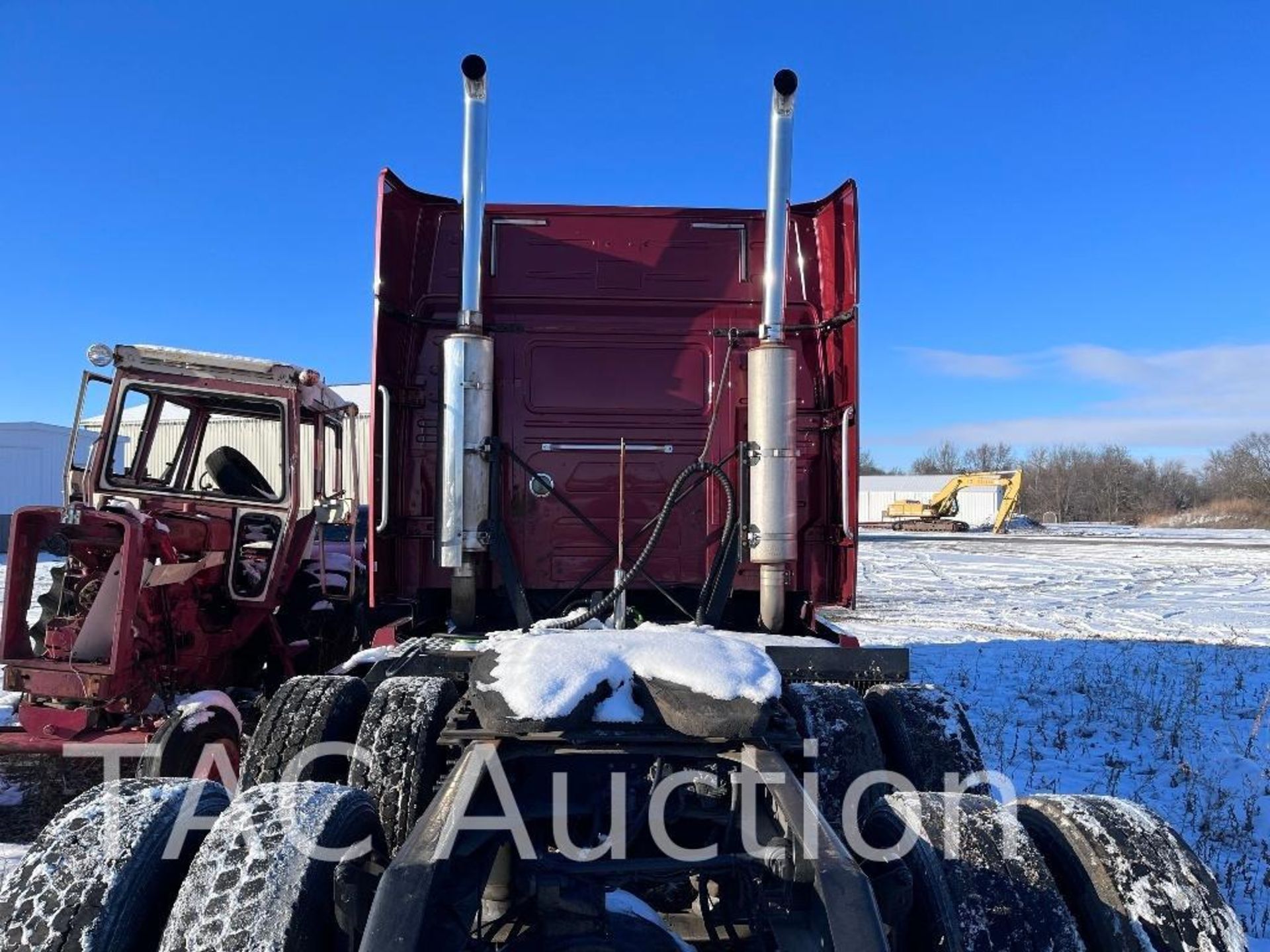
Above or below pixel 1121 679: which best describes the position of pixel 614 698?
above

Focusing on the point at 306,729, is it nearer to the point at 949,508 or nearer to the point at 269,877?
the point at 269,877

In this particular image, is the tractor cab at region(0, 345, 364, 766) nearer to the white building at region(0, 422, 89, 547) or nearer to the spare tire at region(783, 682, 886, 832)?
the spare tire at region(783, 682, 886, 832)

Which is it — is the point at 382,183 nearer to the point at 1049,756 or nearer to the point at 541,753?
the point at 541,753

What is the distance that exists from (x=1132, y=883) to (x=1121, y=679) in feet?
23.2

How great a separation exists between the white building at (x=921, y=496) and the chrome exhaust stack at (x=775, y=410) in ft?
145

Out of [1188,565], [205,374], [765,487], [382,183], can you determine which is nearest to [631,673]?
[765,487]

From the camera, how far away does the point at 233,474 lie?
6.20 metres

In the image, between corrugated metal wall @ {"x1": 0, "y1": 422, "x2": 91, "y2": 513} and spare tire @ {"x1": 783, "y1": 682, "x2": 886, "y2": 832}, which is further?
corrugated metal wall @ {"x1": 0, "y1": 422, "x2": 91, "y2": 513}

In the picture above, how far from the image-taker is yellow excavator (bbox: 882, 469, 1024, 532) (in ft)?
138

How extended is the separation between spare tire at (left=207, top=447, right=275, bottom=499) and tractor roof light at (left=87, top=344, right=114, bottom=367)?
91 cm

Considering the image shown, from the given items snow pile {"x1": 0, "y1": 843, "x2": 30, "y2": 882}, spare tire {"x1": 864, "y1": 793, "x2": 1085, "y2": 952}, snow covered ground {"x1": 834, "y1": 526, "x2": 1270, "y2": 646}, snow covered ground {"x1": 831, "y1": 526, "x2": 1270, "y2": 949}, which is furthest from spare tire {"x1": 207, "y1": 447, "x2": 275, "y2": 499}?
snow covered ground {"x1": 834, "y1": 526, "x2": 1270, "y2": 646}

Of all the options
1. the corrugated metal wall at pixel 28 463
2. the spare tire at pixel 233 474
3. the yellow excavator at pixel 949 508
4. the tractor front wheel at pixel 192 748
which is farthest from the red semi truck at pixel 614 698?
the yellow excavator at pixel 949 508

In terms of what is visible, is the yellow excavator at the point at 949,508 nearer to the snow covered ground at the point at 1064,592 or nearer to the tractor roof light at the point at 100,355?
the snow covered ground at the point at 1064,592

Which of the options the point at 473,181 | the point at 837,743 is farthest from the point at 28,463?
the point at 837,743
